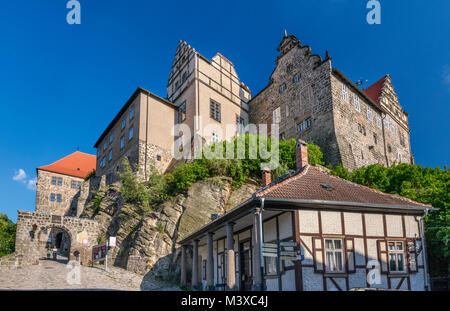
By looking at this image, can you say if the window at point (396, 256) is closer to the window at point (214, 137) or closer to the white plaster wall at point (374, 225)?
the white plaster wall at point (374, 225)

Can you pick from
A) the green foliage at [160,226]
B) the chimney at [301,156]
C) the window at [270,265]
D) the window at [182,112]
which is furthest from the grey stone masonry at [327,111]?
the window at [270,265]

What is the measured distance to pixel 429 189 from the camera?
18.7 metres

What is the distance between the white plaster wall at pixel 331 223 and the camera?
12.4m

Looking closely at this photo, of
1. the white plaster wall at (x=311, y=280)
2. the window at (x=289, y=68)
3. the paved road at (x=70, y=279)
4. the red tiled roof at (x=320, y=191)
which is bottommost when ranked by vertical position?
the paved road at (x=70, y=279)

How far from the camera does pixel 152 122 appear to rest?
33.8 metres

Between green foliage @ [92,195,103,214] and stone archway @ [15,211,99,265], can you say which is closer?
stone archway @ [15,211,99,265]

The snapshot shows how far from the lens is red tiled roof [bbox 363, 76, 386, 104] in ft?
125

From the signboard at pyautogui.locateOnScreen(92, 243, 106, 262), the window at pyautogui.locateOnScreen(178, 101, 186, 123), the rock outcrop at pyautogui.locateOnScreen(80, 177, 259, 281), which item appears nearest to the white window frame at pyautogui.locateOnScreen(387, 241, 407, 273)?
the rock outcrop at pyautogui.locateOnScreen(80, 177, 259, 281)

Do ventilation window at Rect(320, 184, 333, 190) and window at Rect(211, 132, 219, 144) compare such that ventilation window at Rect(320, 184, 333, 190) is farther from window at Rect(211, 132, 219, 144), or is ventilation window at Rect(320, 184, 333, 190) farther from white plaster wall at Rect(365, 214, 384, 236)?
window at Rect(211, 132, 219, 144)

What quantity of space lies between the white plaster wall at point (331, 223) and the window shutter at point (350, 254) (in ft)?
1.51

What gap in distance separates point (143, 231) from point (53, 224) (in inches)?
277

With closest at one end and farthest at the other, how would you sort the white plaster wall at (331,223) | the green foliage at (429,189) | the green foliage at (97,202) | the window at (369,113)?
the white plaster wall at (331,223)
the green foliage at (429,189)
the green foliage at (97,202)
the window at (369,113)

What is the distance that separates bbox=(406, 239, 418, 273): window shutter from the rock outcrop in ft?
40.2

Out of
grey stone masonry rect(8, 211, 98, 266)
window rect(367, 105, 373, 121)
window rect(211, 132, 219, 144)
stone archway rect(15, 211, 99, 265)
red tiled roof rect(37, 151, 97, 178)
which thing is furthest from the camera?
red tiled roof rect(37, 151, 97, 178)
